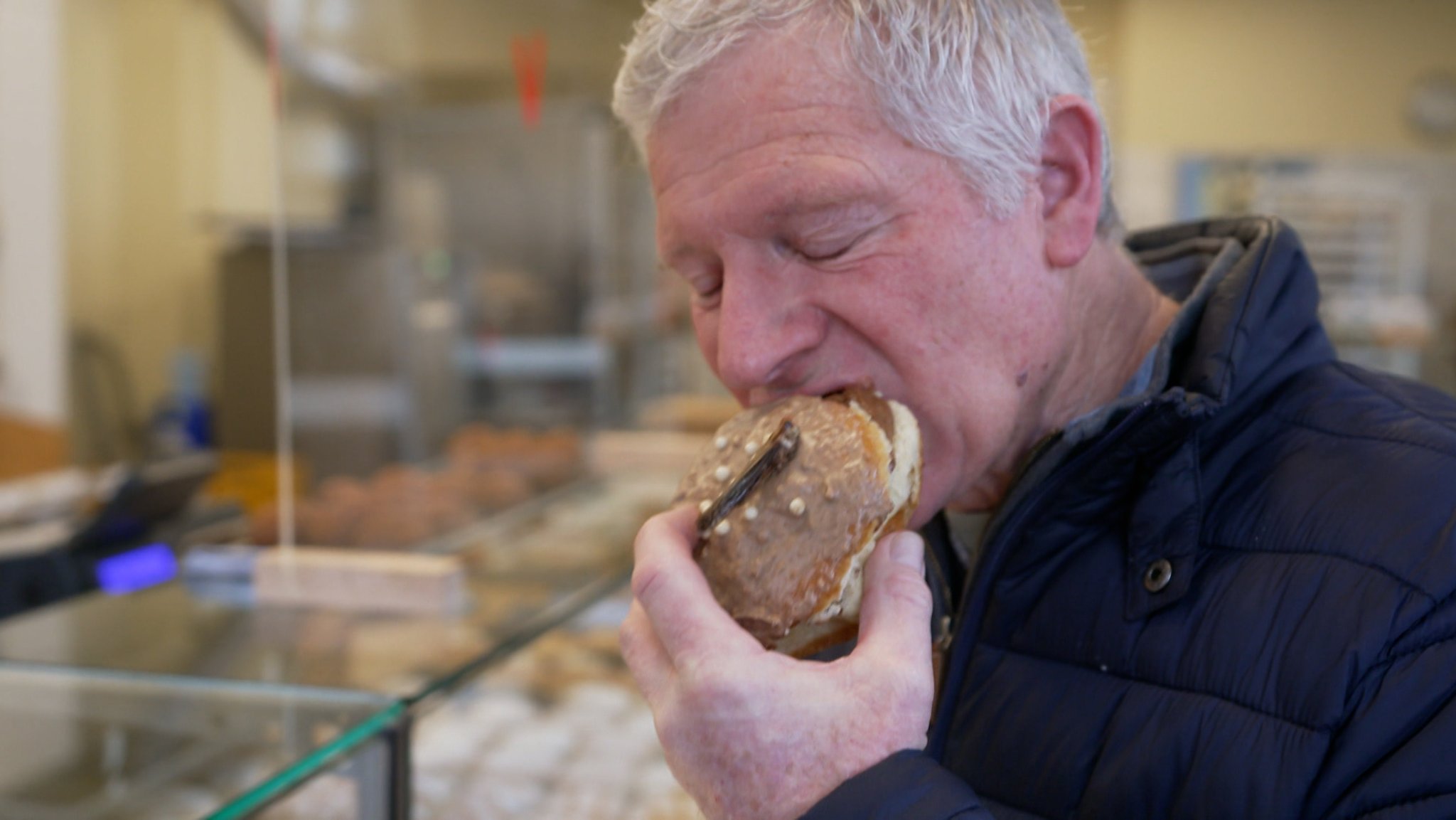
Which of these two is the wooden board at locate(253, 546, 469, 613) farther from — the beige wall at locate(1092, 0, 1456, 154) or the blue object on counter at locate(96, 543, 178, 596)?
the beige wall at locate(1092, 0, 1456, 154)

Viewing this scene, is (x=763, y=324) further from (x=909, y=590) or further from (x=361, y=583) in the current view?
(x=361, y=583)

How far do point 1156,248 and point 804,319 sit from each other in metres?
0.63

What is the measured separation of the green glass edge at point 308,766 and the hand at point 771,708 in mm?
540

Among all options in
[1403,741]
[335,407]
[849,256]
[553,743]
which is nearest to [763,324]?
[849,256]

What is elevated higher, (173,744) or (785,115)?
(785,115)

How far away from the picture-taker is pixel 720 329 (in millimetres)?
1226

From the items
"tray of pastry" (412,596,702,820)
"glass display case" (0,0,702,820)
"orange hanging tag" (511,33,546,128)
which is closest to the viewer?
"glass display case" (0,0,702,820)

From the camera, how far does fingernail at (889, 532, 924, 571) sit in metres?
1.01

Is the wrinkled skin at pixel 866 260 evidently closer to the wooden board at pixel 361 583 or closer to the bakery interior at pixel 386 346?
the bakery interior at pixel 386 346

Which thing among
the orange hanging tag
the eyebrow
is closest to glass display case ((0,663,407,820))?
the eyebrow

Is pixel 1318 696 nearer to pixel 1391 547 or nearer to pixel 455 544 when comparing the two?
pixel 1391 547

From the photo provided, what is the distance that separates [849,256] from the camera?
3.89 feet

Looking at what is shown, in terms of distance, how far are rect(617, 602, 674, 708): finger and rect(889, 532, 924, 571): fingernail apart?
0.73 ft

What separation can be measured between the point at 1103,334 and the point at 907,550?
49 cm
